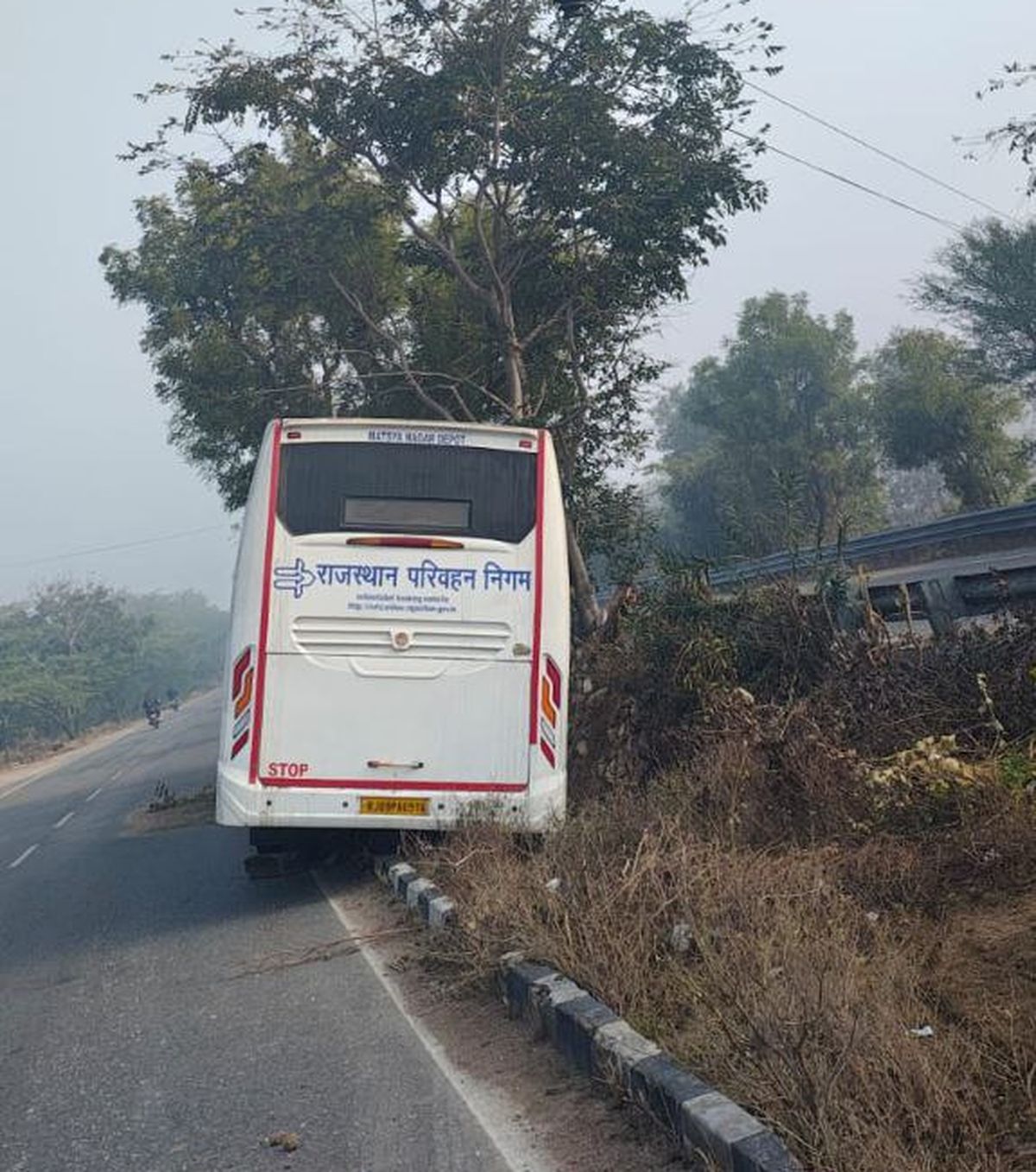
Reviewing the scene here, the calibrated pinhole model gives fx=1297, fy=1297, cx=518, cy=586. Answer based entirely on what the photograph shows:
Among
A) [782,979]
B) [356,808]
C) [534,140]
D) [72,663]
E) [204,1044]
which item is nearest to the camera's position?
[782,979]

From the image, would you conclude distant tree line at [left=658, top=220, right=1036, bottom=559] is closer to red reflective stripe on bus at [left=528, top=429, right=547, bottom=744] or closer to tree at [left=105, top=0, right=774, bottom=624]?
tree at [left=105, top=0, right=774, bottom=624]

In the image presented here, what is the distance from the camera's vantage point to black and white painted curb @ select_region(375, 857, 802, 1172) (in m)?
4.04

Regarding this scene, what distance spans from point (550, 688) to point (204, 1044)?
3.82 metres

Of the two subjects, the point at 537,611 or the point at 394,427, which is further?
the point at 394,427

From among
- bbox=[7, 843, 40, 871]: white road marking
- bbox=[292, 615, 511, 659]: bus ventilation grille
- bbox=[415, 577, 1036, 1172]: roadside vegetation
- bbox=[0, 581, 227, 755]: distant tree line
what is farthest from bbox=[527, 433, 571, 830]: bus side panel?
bbox=[0, 581, 227, 755]: distant tree line

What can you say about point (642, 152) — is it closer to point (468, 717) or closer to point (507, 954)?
point (468, 717)

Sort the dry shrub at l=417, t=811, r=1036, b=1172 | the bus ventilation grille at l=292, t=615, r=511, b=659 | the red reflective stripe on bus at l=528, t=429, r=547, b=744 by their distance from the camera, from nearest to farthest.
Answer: the dry shrub at l=417, t=811, r=1036, b=1172
the bus ventilation grille at l=292, t=615, r=511, b=659
the red reflective stripe on bus at l=528, t=429, r=547, b=744

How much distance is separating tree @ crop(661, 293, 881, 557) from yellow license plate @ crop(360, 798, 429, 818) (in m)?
34.8

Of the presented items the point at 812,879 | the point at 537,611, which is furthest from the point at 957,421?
the point at 812,879

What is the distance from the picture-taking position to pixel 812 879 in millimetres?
6453

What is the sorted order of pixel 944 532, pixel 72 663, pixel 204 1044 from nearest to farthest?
pixel 204 1044 → pixel 944 532 → pixel 72 663

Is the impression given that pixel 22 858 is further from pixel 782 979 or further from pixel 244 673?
pixel 782 979

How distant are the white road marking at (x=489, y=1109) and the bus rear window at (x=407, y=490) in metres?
3.66

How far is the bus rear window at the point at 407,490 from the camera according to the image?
9.38m
